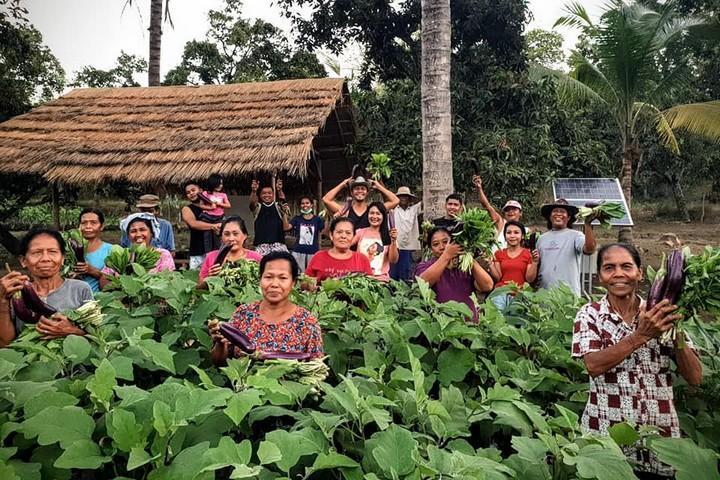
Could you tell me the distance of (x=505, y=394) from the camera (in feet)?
5.86

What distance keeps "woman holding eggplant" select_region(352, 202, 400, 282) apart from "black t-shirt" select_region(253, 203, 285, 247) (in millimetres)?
1886

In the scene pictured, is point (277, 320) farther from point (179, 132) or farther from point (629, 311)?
point (179, 132)

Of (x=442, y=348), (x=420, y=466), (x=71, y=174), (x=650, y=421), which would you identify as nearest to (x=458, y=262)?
(x=442, y=348)

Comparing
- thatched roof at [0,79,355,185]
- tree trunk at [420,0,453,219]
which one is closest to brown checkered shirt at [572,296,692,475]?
tree trunk at [420,0,453,219]

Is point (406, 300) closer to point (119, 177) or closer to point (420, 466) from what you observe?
point (420, 466)

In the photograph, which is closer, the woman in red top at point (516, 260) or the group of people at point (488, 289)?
the group of people at point (488, 289)

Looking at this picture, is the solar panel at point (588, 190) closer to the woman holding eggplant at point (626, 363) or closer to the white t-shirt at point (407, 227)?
the white t-shirt at point (407, 227)

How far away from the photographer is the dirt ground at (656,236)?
14766mm

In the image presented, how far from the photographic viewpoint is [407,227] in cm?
636

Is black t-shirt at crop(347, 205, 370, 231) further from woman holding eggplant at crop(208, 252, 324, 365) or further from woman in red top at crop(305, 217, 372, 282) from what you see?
woman holding eggplant at crop(208, 252, 324, 365)

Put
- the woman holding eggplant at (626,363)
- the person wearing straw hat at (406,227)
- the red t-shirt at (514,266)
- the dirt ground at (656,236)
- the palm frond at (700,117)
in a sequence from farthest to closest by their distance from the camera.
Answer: the dirt ground at (656,236) → the palm frond at (700,117) → the person wearing straw hat at (406,227) → the red t-shirt at (514,266) → the woman holding eggplant at (626,363)

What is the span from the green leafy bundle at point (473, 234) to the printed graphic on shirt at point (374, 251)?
1.27m

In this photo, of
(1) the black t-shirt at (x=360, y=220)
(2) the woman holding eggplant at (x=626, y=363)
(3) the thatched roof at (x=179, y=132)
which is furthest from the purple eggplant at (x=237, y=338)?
(3) the thatched roof at (x=179, y=132)

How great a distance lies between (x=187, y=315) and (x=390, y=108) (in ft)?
28.3
